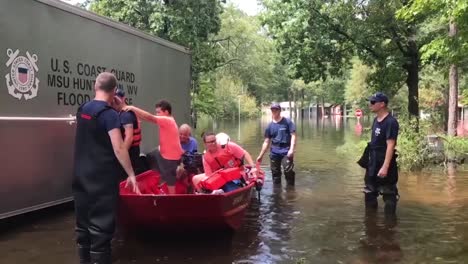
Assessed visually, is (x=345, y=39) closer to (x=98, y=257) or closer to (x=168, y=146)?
(x=168, y=146)

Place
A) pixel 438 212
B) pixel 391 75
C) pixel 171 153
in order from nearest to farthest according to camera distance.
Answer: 1. pixel 171 153
2. pixel 438 212
3. pixel 391 75

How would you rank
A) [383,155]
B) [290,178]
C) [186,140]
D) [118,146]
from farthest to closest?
[290,178]
[186,140]
[383,155]
[118,146]

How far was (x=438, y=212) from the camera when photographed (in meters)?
9.82

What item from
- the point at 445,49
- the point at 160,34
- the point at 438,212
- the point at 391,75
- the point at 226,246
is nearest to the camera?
the point at 226,246

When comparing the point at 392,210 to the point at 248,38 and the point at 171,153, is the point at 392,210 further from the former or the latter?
the point at 248,38

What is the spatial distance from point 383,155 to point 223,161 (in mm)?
2414

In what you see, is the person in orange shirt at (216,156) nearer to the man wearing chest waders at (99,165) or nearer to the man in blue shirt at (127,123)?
the man in blue shirt at (127,123)

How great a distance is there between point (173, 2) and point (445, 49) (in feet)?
44.4

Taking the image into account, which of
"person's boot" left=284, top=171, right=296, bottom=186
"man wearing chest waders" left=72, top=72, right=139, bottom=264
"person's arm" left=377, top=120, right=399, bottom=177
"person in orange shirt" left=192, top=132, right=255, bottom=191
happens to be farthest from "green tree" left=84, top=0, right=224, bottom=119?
"man wearing chest waders" left=72, top=72, right=139, bottom=264

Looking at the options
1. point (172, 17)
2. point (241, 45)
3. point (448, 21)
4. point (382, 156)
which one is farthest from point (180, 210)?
point (241, 45)

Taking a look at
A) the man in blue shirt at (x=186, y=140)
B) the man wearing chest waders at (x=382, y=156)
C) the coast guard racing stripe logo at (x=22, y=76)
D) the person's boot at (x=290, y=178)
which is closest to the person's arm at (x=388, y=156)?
the man wearing chest waders at (x=382, y=156)

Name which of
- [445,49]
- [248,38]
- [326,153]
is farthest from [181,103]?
[248,38]

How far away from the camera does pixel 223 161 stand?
820cm

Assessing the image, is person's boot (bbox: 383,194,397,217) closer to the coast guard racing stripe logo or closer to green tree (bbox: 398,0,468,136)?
green tree (bbox: 398,0,468,136)
